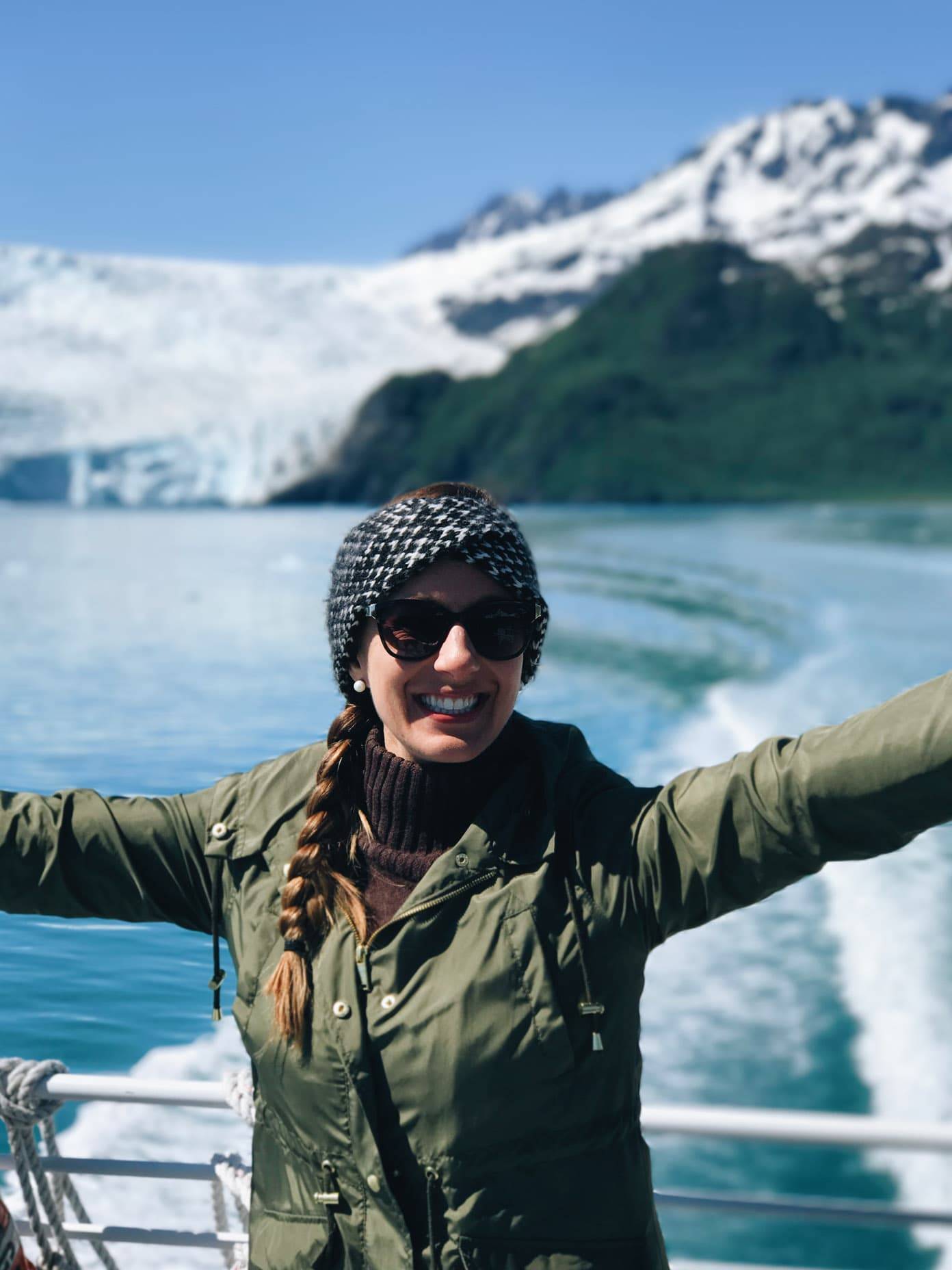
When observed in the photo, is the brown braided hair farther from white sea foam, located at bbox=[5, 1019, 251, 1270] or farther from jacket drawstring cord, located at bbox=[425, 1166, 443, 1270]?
white sea foam, located at bbox=[5, 1019, 251, 1270]

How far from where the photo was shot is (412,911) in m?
1.48

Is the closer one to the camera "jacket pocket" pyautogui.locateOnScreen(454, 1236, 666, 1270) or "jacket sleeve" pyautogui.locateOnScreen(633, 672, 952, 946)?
"jacket sleeve" pyautogui.locateOnScreen(633, 672, 952, 946)

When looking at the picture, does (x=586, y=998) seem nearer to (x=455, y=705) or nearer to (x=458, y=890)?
(x=458, y=890)

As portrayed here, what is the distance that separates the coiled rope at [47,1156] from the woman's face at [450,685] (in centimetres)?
62

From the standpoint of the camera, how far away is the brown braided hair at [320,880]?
4.88ft

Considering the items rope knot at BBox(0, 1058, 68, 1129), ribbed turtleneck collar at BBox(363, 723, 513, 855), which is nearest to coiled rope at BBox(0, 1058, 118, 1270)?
rope knot at BBox(0, 1058, 68, 1129)

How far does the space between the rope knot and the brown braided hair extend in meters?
0.56

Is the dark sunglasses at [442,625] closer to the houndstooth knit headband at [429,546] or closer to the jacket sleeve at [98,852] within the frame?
the houndstooth knit headband at [429,546]

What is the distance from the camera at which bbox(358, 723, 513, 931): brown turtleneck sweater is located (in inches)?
62.4

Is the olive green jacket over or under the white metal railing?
over

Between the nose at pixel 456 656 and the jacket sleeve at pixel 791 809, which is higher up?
the nose at pixel 456 656

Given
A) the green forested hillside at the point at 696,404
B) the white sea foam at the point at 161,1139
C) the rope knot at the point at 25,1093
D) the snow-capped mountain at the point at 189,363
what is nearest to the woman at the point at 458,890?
the rope knot at the point at 25,1093

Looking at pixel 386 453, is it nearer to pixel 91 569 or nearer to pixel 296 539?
pixel 296 539

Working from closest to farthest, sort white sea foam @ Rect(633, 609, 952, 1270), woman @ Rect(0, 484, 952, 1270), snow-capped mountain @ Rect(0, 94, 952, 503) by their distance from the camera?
woman @ Rect(0, 484, 952, 1270) → white sea foam @ Rect(633, 609, 952, 1270) → snow-capped mountain @ Rect(0, 94, 952, 503)
